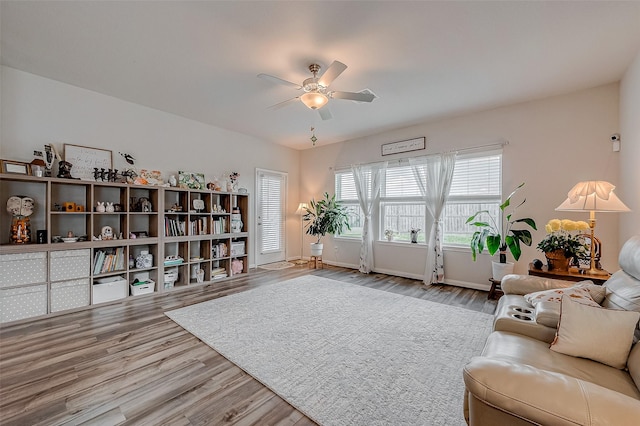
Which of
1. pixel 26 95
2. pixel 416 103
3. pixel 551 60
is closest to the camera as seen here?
pixel 551 60

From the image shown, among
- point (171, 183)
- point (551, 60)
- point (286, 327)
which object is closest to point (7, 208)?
point (171, 183)

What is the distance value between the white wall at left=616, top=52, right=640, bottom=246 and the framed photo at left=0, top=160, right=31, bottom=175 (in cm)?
663

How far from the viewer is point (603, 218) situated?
3.43 meters

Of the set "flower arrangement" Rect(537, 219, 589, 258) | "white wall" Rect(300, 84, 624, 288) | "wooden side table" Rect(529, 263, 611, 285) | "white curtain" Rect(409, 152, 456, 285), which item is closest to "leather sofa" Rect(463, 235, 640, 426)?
"wooden side table" Rect(529, 263, 611, 285)

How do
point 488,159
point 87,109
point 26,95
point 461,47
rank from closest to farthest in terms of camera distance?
point 461,47, point 26,95, point 87,109, point 488,159

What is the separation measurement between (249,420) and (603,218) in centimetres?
461

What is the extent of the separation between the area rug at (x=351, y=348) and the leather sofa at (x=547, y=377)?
0.57 metres

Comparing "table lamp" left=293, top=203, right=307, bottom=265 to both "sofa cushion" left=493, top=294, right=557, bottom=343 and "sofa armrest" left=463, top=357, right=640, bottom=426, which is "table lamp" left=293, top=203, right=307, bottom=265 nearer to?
"sofa cushion" left=493, top=294, right=557, bottom=343

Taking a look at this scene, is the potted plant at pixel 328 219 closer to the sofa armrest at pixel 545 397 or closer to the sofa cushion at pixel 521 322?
the sofa cushion at pixel 521 322

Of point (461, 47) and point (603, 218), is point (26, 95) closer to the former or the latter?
point (461, 47)

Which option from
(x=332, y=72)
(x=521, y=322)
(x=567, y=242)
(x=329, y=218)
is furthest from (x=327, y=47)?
(x=329, y=218)

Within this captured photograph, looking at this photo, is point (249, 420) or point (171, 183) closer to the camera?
point (249, 420)

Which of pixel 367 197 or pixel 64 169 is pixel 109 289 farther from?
pixel 367 197

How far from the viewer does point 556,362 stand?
138cm
